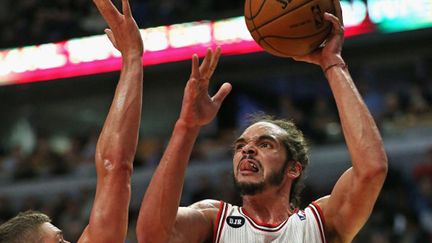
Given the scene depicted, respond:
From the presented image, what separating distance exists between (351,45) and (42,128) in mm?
6997

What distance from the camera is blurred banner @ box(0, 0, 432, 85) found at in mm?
10789

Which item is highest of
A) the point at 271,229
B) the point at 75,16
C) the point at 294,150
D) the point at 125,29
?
the point at 125,29

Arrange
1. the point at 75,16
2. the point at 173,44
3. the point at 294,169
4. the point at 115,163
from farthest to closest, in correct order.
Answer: the point at 75,16
the point at 173,44
the point at 294,169
the point at 115,163

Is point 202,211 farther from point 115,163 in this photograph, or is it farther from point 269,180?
point 115,163

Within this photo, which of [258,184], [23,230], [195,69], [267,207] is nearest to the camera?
[23,230]

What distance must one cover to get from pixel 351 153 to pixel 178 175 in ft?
2.67

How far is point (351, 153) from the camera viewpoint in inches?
145

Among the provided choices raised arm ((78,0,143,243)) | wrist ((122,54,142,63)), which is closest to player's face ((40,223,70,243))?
raised arm ((78,0,143,243))

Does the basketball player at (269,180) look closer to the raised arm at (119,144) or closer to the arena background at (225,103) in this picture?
the raised arm at (119,144)

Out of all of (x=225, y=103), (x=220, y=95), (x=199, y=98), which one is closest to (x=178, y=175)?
(x=199, y=98)

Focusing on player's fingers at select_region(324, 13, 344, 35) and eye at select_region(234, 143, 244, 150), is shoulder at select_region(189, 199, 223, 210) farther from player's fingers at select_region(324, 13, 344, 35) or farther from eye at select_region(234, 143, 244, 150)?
player's fingers at select_region(324, 13, 344, 35)

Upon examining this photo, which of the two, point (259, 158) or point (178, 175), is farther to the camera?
point (259, 158)

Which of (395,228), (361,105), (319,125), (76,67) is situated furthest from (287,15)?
(76,67)

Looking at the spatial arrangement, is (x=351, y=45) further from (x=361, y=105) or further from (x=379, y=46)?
(x=361, y=105)
